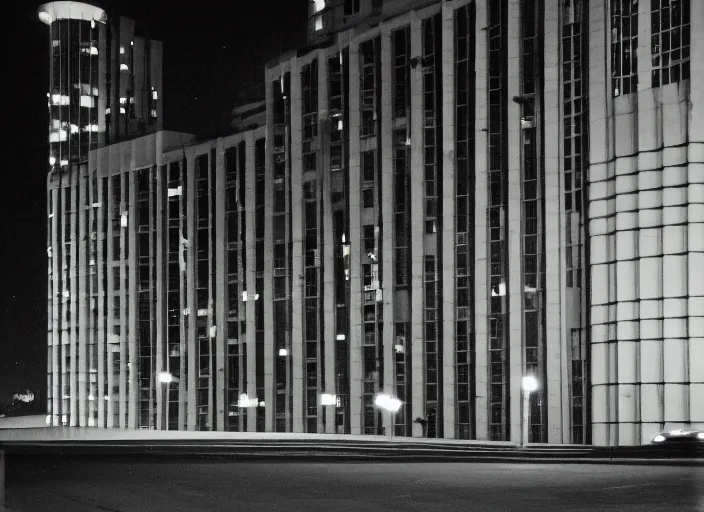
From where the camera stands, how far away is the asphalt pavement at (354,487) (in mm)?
19578

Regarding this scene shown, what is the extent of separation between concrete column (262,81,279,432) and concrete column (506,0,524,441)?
20741 mm

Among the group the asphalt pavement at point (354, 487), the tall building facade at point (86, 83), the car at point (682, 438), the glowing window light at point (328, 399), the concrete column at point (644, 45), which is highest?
the tall building facade at point (86, 83)

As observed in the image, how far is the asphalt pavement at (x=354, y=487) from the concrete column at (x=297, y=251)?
1466 inches

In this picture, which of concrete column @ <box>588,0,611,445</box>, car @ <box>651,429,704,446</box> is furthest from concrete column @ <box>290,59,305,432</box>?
car @ <box>651,429,704,446</box>

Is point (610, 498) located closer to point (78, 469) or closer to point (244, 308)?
point (78, 469)

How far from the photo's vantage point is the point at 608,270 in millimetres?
52500

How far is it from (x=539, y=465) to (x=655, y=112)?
24324 millimetres

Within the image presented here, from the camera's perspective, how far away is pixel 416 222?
6275cm

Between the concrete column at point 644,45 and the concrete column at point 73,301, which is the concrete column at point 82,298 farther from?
the concrete column at point 644,45

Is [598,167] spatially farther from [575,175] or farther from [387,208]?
[387,208]

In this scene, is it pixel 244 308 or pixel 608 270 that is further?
pixel 244 308

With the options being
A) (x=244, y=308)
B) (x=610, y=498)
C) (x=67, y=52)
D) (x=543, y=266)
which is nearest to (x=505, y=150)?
(x=543, y=266)

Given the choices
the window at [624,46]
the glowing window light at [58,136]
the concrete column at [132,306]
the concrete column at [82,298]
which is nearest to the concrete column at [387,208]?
the window at [624,46]

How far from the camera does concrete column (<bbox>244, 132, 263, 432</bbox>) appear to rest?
244ft
